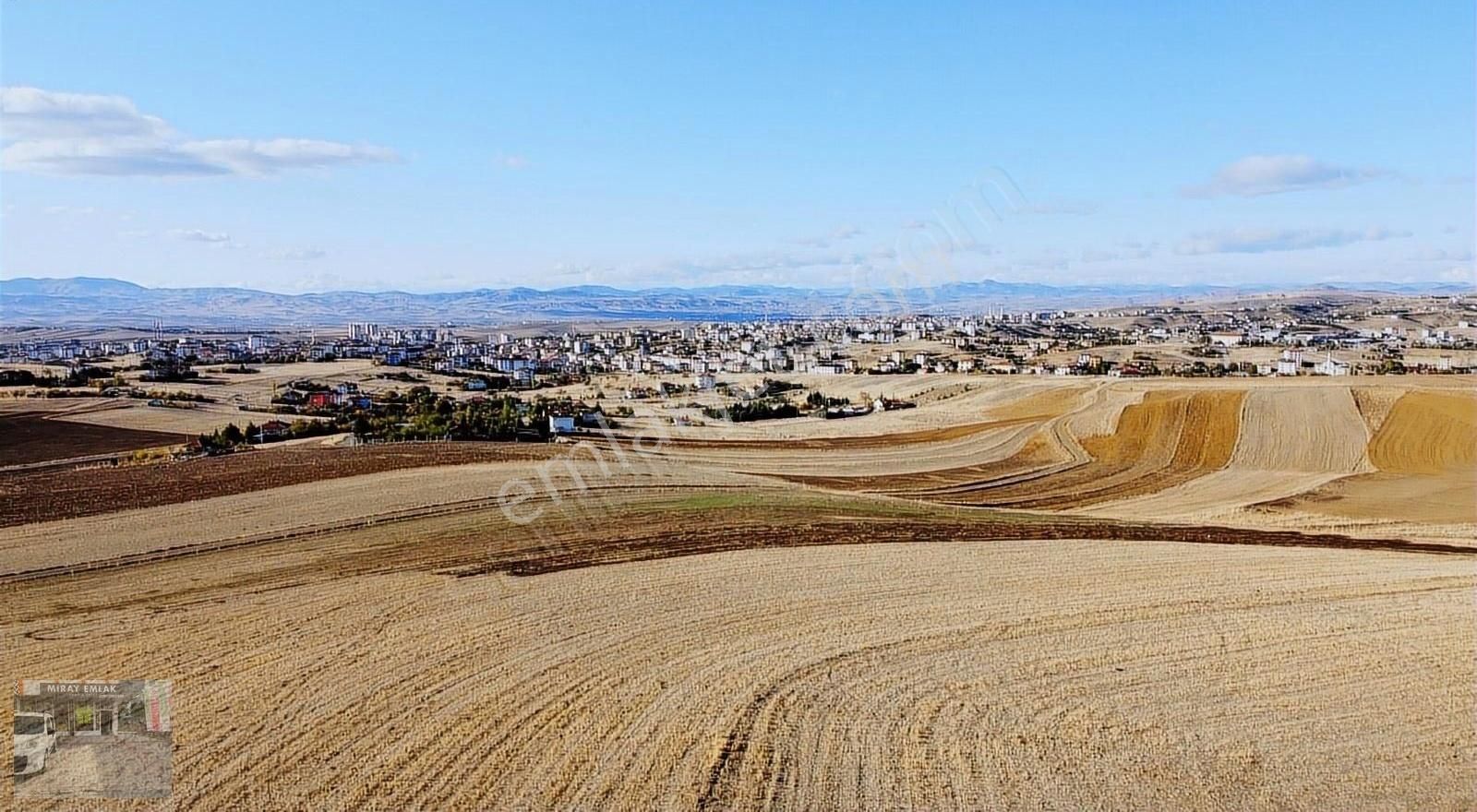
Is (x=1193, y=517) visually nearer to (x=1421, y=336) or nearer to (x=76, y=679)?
(x=76, y=679)

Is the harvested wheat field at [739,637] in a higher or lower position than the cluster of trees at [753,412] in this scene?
higher

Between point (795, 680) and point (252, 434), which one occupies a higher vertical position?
point (795, 680)

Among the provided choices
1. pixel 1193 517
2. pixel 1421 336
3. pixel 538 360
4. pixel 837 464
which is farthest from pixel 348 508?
pixel 1421 336

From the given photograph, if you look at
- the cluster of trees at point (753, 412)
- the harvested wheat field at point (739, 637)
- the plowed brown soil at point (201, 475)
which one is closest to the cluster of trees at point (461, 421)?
the plowed brown soil at point (201, 475)

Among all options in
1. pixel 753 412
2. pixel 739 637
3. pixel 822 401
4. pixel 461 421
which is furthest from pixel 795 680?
pixel 822 401

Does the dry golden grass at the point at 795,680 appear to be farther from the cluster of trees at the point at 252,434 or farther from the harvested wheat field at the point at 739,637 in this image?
the cluster of trees at the point at 252,434

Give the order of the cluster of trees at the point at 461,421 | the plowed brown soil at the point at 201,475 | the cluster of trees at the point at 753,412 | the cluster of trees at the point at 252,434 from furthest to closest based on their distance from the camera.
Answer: the cluster of trees at the point at 753,412 < the cluster of trees at the point at 461,421 < the cluster of trees at the point at 252,434 < the plowed brown soil at the point at 201,475

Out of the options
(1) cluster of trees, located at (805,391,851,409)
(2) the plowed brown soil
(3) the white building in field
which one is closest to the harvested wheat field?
(2) the plowed brown soil

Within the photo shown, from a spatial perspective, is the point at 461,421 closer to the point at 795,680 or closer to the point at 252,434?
the point at 252,434

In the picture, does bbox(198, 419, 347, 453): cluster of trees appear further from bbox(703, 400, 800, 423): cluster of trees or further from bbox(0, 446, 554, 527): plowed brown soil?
bbox(703, 400, 800, 423): cluster of trees
